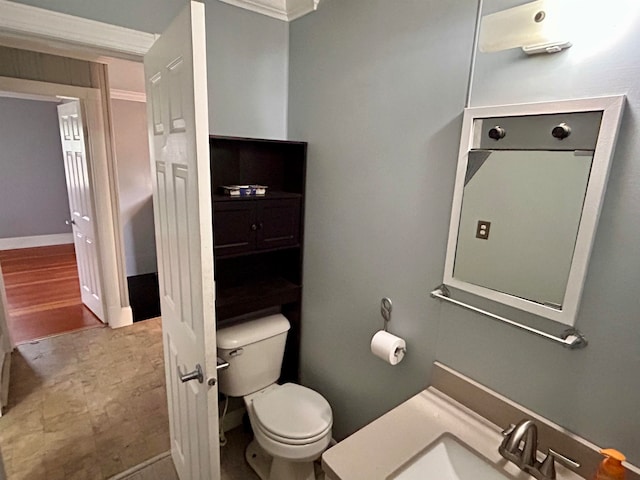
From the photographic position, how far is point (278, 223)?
1736 millimetres

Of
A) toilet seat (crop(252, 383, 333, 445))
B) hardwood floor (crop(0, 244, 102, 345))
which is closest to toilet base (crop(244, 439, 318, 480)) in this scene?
toilet seat (crop(252, 383, 333, 445))

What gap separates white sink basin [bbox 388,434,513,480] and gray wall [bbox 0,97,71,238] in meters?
6.52

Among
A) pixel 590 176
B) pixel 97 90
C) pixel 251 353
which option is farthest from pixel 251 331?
pixel 97 90

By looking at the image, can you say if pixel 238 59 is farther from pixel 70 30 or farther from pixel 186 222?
pixel 186 222

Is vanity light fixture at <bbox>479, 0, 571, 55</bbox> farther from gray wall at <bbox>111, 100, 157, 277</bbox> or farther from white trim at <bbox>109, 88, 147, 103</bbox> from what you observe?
white trim at <bbox>109, 88, 147, 103</bbox>


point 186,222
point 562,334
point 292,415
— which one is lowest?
point 292,415

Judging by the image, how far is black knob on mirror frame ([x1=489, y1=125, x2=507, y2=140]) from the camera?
1006mm

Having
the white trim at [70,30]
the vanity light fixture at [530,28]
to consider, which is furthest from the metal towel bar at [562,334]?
the white trim at [70,30]

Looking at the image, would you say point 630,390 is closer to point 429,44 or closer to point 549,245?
point 549,245

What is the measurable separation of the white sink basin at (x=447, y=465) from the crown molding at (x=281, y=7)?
1.80 m

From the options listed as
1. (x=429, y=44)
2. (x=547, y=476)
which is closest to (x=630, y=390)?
(x=547, y=476)

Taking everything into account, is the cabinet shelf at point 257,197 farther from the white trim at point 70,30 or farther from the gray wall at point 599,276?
the gray wall at point 599,276

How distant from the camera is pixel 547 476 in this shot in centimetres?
90

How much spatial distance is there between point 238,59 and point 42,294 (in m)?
3.66
